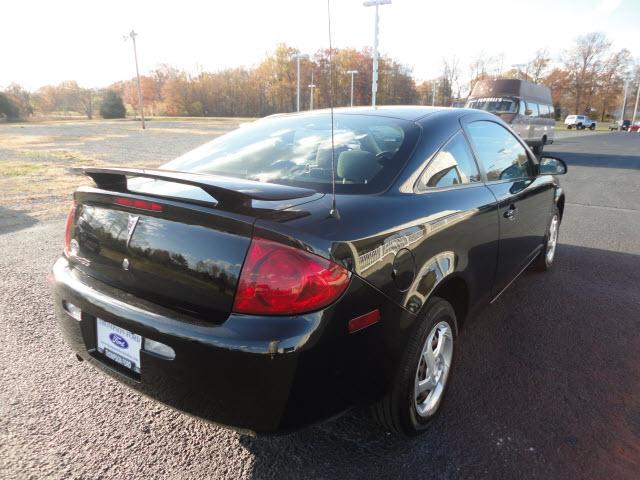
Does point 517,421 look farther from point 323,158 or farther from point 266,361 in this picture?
point 323,158

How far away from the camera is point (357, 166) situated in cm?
221

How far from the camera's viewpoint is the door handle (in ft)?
9.52

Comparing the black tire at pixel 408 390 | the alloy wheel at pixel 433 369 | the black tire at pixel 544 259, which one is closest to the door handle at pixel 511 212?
the alloy wheel at pixel 433 369

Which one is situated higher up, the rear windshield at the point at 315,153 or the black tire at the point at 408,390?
the rear windshield at the point at 315,153

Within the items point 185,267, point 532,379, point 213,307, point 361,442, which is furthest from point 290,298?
point 532,379

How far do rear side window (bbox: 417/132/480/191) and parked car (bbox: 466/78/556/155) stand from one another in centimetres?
1501

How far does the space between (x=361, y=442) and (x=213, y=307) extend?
103 centimetres

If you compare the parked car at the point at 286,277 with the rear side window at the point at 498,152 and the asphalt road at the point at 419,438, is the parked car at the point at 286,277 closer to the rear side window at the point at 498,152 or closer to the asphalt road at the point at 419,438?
the asphalt road at the point at 419,438

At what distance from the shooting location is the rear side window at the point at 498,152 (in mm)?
2855

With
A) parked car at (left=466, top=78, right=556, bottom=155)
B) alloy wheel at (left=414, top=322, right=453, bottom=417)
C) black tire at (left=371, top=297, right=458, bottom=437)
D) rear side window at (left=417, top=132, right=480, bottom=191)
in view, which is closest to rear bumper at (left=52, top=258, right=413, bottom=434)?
black tire at (left=371, top=297, right=458, bottom=437)

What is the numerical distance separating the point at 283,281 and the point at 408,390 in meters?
0.85

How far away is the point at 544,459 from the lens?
2006mm

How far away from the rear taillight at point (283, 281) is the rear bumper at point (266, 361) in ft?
0.12

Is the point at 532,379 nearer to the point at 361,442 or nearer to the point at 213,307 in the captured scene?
the point at 361,442
